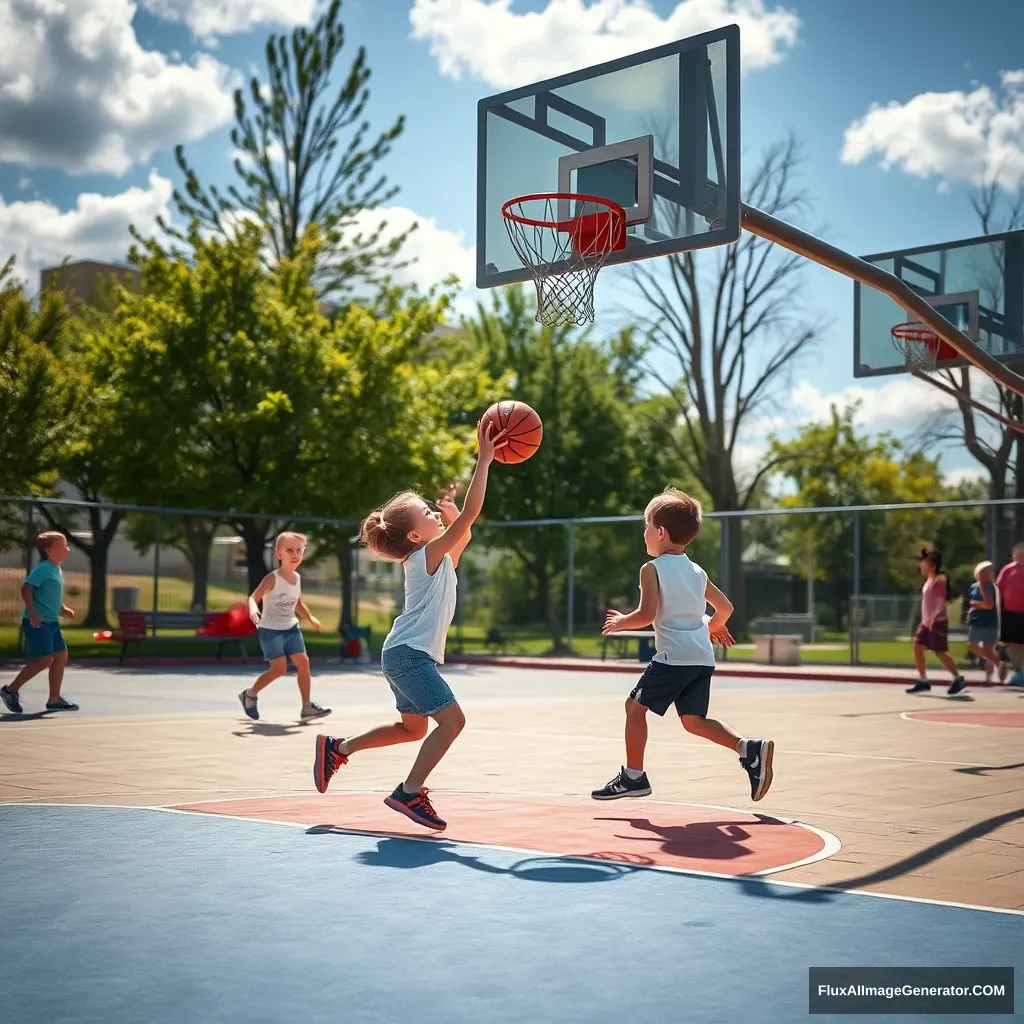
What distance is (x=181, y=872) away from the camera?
19.3ft

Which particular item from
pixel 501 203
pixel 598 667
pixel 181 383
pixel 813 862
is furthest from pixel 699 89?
pixel 181 383

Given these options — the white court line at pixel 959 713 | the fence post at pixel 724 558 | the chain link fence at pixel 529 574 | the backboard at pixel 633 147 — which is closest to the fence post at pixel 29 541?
the chain link fence at pixel 529 574

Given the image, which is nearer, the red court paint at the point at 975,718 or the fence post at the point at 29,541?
the red court paint at the point at 975,718

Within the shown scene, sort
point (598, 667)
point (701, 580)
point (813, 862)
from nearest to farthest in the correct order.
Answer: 1. point (813, 862)
2. point (701, 580)
3. point (598, 667)

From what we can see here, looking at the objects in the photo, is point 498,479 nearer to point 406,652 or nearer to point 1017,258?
point 1017,258

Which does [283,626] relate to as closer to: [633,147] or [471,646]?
[633,147]

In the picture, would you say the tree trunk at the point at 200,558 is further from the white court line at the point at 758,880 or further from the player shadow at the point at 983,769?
the white court line at the point at 758,880

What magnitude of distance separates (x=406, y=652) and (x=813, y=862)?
2337 mm

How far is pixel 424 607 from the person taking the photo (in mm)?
7105

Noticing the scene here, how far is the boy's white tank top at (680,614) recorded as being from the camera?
7.91 m

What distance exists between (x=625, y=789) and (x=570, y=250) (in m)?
5.16

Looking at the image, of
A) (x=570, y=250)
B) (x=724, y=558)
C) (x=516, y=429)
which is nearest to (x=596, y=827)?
(x=516, y=429)

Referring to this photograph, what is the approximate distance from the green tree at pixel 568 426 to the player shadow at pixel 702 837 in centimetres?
3576

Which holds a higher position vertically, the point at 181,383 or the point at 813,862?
the point at 181,383
